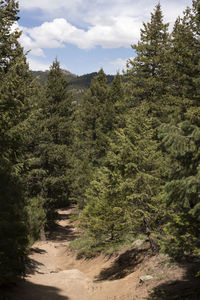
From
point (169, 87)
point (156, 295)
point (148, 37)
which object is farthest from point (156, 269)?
point (148, 37)

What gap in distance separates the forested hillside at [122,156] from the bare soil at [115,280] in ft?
3.13

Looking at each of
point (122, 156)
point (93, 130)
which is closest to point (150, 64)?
point (122, 156)

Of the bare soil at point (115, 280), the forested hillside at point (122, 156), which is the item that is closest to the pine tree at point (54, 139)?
the forested hillside at point (122, 156)

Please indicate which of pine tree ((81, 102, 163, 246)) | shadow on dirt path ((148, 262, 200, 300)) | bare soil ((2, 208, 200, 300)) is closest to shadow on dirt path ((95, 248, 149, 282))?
bare soil ((2, 208, 200, 300))

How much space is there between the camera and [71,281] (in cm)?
1457

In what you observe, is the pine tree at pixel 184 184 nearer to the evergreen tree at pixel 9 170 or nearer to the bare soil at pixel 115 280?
the bare soil at pixel 115 280

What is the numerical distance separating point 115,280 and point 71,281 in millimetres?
2517

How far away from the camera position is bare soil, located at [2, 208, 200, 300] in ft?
34.8

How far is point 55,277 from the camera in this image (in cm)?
1518

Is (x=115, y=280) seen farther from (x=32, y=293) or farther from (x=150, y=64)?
(x=150, y=64)

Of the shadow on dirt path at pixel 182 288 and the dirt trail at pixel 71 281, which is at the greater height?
the shadow on dirt path at pixel 182 288

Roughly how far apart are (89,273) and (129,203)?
7.06m

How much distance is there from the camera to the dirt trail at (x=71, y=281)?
39.9ft

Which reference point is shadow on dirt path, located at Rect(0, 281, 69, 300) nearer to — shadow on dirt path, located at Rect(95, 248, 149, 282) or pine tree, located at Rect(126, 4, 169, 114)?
shadow on dirt path, located at Rect(95, 248, 149, 282)
